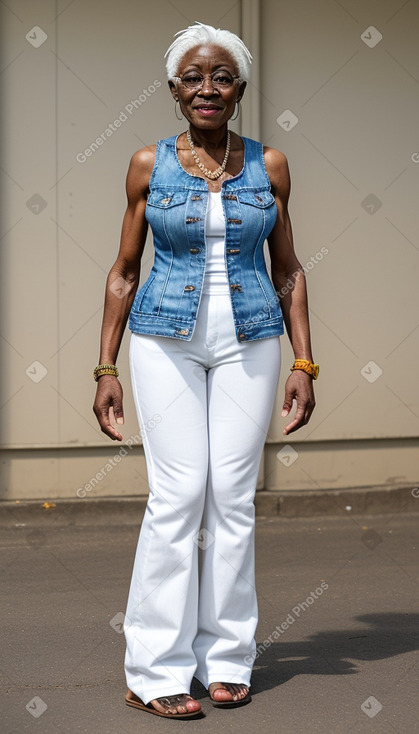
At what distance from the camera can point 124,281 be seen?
418 cm

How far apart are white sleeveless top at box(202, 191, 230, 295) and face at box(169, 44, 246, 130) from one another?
249mm

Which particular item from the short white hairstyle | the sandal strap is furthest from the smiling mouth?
the sandal strap

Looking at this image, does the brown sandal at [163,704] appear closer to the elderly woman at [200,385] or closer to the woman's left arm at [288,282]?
the elderly woman at [200,385]

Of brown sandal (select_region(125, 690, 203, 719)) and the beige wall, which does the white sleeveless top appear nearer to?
brown sandal (select_region(125, 690, 203, 719))

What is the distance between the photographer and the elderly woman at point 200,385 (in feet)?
12.9

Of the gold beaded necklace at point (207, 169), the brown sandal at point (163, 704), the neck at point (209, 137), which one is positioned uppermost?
the neck at point (209, 137)

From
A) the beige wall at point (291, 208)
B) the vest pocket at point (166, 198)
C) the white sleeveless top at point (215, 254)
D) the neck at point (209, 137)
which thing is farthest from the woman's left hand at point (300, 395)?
the beige wall at point (291, 208)

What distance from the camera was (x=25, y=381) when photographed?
22.7 feet

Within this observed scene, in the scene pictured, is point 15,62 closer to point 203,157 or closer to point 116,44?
point 116,44

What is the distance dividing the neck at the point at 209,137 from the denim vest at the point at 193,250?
9cm

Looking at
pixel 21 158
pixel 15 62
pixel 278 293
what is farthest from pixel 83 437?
pixel 278 293

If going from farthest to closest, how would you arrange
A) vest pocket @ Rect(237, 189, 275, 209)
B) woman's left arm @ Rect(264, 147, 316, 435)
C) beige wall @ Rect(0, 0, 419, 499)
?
beige wall @ Rect(0, 0, 419, 499)
woman's left arm @ Rect(264, 147, 316, 435)
vest pocket @ Rect(237, 189, 275, 209)

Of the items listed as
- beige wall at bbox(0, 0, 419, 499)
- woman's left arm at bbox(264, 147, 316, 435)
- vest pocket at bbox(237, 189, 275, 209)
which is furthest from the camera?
beige wall at bbox(0, 0, 419, 499)

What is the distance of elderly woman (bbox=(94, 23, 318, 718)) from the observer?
3930mm
